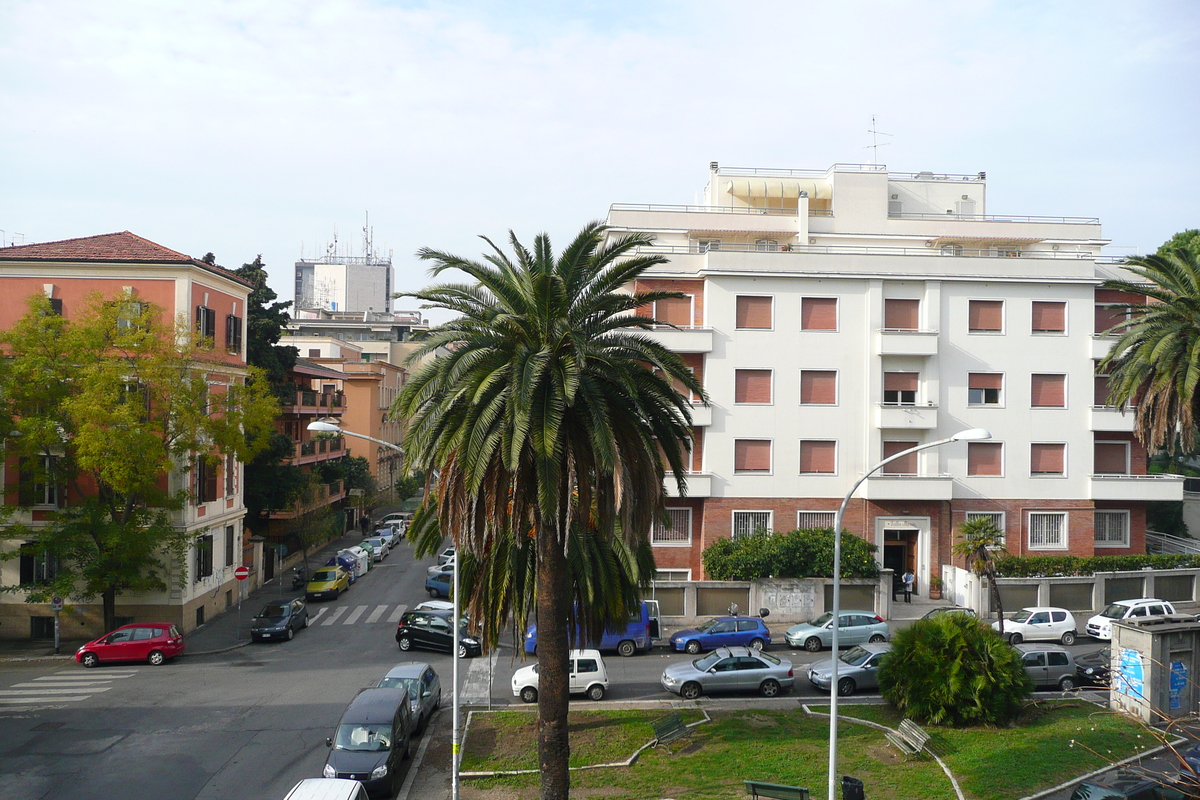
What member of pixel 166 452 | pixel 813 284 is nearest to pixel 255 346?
pixel 166 452

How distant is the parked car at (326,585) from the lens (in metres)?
41.7

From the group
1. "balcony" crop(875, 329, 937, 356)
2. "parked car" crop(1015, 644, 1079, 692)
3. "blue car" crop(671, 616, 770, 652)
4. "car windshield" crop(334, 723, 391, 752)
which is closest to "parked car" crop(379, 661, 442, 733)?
"car windshield" crop(334, 723, 391, 752)

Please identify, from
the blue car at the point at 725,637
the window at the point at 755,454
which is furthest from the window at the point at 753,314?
the blue car at the point at 725,637

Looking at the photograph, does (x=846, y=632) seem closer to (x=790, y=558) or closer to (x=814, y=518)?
(x=790, y=558)

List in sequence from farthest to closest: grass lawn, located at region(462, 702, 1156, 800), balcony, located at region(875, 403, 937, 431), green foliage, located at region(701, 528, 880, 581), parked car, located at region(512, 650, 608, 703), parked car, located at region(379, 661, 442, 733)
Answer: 1. balcony, located at region(875, 403, 937, 431)
2. green foliage, located at region(701, 528, 880, 581)
3. parked car, located at region(512, 650, 608, 703)
4. parked car, located at region(379, 661, 442, 733)
5. grass lawn, located at region(462, 702, 1156, 800)

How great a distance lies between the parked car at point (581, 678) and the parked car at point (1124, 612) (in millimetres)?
19736

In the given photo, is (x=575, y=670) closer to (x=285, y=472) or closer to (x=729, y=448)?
(x=729, y=448)

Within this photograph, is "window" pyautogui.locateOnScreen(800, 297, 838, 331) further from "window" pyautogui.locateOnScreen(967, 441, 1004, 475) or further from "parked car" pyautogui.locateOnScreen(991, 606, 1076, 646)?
"parked car" pyautogui.locateOnScreen(991, 606, 1076, 646)

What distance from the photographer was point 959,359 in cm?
3919

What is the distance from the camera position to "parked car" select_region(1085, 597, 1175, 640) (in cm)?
3266

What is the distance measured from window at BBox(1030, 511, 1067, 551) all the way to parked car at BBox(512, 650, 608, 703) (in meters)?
23.7

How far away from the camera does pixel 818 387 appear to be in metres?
38.9

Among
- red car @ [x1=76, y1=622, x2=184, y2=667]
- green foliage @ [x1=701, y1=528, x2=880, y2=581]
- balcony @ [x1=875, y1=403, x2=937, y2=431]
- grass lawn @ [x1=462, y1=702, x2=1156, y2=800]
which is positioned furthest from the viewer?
balcony @ [x1=875, y1=403, x2=937, y2=431]

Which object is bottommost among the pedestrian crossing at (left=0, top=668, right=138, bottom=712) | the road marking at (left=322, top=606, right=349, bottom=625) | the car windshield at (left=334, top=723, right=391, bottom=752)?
the road marking at (left=322, top=606, right=349, bottom=625)
